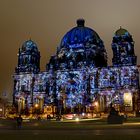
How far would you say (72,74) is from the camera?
90125mm

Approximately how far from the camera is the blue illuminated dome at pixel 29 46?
98.4m

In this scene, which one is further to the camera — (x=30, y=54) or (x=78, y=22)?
(x=78, y=22)

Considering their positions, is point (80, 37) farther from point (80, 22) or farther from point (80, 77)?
point (80, 77)

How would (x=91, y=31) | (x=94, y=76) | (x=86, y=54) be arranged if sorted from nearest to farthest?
(x=94, y=76) → (x=86, y=54) → (x=91, y=31)

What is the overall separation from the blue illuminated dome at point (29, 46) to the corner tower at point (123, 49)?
26.4 metres

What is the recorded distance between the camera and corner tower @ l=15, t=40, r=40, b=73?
9512 cm

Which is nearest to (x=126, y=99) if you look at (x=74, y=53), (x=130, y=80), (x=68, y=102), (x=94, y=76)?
(x=130, y=80)

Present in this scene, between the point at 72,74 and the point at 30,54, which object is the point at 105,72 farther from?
the point at 30,54

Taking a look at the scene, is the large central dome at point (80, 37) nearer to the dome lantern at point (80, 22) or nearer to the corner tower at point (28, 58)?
the dome lantern at point (80, 22)

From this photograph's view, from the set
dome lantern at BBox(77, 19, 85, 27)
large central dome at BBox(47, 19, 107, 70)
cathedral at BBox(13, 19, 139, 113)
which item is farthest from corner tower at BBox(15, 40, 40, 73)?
dome lantern at BBox(77, 19, 85, 27)

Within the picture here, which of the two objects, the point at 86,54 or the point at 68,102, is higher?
the point at 86,54

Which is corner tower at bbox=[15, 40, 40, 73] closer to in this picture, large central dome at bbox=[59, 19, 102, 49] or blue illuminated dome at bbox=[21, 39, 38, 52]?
blue illuminated dome at bbox=[21, 39, 38, 52]

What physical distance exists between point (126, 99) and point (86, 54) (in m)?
20.7

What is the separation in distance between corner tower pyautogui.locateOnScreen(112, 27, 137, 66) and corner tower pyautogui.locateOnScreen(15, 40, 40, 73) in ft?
82.5
